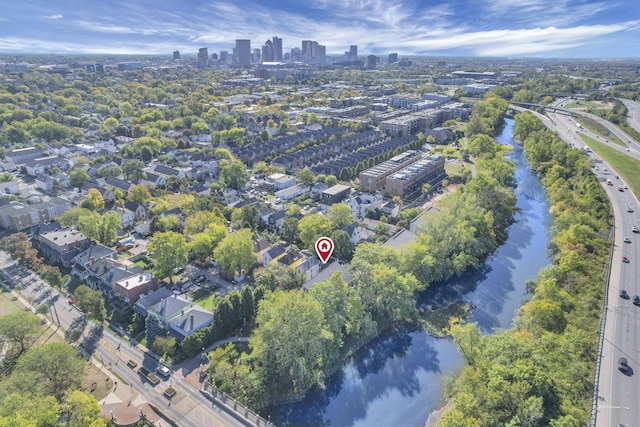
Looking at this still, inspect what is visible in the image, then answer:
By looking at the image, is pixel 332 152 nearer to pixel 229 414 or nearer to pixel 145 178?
pixel 145 178

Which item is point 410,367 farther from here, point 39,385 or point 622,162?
point 622,162

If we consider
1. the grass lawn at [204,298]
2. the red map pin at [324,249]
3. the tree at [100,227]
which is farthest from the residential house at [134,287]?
the red map pin at [324,249]

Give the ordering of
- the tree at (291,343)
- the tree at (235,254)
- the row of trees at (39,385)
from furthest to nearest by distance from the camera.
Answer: the tree at (235,254) → the tree at (291,343) → the row of trees at (39,385)

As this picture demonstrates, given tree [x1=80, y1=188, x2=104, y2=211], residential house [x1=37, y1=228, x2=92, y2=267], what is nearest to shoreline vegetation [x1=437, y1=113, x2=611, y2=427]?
residential house [x1=37, y1=228, x2=92, y2=267]

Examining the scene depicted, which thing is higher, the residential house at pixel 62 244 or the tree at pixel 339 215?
the tree at pixel 339 215

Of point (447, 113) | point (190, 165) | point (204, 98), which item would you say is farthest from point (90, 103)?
point (447, 113)

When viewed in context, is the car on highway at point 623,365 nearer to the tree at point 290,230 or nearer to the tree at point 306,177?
the tree at point 290,230

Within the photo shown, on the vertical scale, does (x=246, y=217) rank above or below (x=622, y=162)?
below

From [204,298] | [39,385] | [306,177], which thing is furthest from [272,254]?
[306,177]
